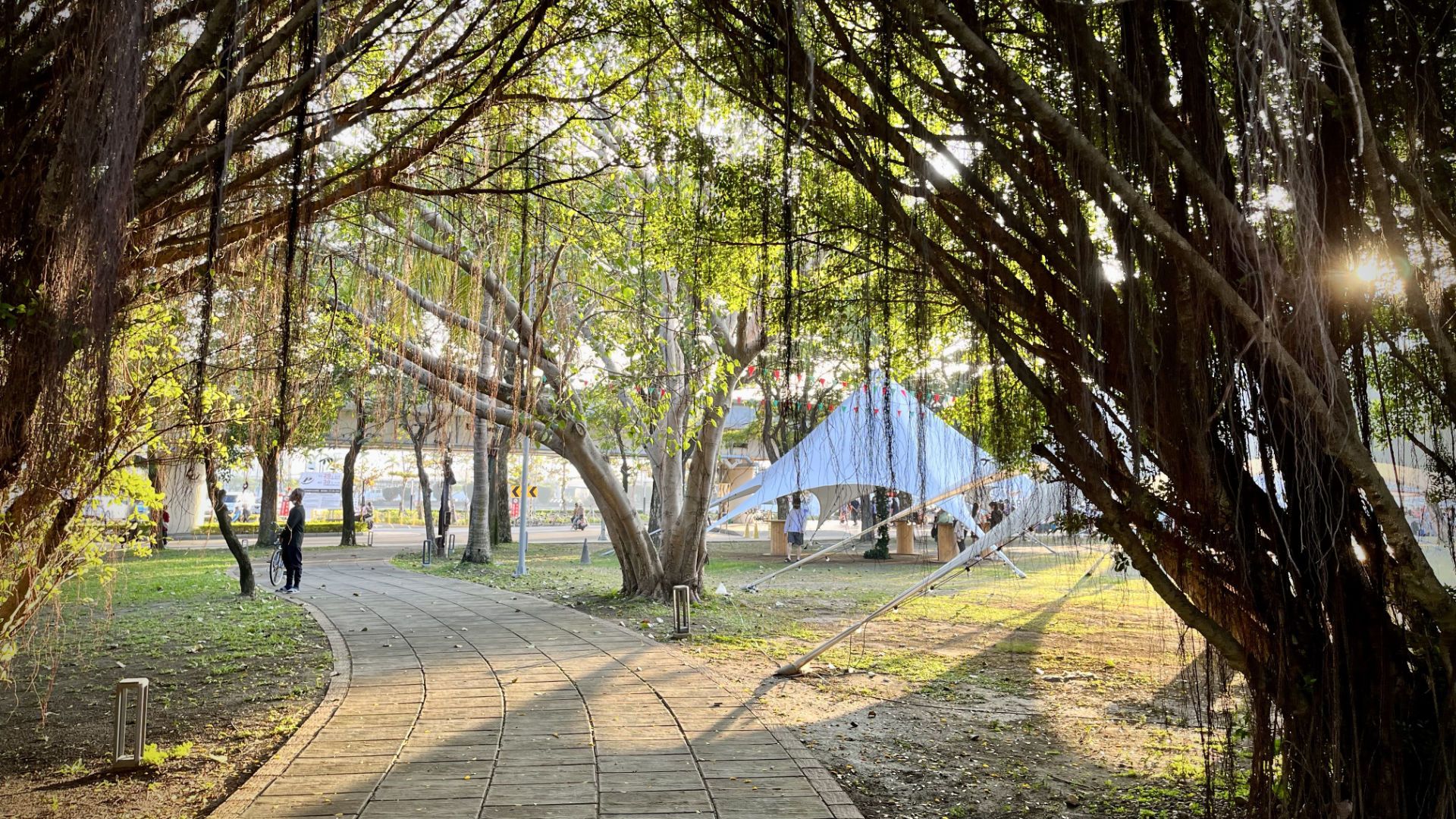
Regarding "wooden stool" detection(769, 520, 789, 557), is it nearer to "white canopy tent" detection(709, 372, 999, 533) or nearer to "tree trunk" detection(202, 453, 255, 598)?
"white canopy tent" detection(709, 372, 999, 533)

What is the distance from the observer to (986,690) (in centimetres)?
669

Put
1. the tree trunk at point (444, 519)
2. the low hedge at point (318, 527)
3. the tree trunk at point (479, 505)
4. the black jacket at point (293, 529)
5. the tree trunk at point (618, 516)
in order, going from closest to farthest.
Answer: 1. the tree trunk at point (618, 516)
2. the black jacket at point (293, 529)
3. the tree trunk at point (479, 505)
4. the tree trunk at point (444, 519)
5. the low hedge at point (318, 527)

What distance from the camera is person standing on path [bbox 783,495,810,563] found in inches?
703

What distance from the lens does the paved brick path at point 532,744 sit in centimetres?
382

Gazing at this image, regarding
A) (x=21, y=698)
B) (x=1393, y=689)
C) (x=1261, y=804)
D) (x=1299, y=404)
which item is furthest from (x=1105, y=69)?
(x=21, y=698)

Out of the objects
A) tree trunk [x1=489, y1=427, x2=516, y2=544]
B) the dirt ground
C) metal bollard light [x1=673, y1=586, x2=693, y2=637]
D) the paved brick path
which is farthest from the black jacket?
tree trunk [x1=489, y1=427, x2=516, y2=544]

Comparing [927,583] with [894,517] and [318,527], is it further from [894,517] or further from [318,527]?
[318,527]

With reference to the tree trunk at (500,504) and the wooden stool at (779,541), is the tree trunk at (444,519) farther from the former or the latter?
the wooden stool at (779,541)

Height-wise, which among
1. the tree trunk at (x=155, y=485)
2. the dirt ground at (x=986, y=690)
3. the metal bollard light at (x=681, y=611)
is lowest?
the dirt ground at (x=986, y=690)

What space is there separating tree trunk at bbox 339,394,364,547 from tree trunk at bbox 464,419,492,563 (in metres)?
4.27

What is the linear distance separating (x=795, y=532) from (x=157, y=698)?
13.7 m

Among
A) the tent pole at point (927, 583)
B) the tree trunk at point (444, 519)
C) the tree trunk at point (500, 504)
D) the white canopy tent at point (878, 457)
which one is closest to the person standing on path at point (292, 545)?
the tree trunk at point (444, 519)

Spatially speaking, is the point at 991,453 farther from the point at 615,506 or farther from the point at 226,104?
the point at 615,506

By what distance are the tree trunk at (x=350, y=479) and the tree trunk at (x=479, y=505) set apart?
14.0 feet
